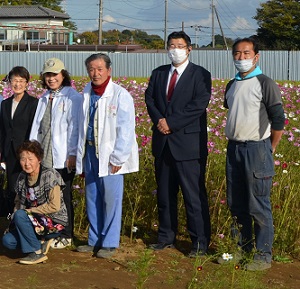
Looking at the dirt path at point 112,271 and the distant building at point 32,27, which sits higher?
the distant building at point 32,27

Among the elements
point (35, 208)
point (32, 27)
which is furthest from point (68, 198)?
point (32, 27)

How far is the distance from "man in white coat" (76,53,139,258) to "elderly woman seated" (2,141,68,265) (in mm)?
267

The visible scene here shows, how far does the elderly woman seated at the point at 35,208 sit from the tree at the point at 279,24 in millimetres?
49447

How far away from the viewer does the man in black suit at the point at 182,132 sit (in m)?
5.77

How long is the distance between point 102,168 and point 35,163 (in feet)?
1.66

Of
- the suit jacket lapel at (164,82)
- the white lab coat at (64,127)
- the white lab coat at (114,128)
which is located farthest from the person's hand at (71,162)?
the suit jacket lapel at (164,82)

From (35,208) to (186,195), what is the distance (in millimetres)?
1173

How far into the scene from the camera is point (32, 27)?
218 ft

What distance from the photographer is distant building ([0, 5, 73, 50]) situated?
66000 millimetres

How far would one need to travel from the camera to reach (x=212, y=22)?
76.4 meters

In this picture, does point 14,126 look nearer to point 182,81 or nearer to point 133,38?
point 182,81

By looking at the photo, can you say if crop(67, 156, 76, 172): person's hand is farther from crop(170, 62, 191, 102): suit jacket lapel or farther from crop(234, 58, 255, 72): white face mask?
crop(234, 58, 255, 72): white face mask

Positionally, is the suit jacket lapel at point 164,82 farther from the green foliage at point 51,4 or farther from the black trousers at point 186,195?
the green foliage at point 51,4

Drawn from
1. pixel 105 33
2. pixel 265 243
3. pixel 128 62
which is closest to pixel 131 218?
pixel 265 243
